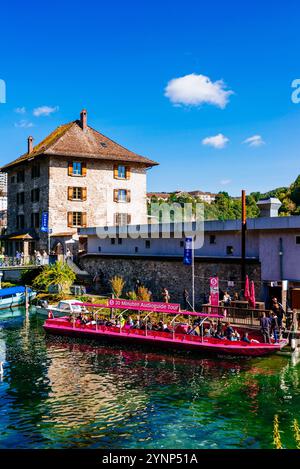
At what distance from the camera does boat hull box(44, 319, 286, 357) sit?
77.9ft

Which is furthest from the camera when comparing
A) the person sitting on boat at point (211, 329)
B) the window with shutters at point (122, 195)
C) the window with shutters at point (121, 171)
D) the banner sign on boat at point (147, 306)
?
the window with shutters at point (121, 171)

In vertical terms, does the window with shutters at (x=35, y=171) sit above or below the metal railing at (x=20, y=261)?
above

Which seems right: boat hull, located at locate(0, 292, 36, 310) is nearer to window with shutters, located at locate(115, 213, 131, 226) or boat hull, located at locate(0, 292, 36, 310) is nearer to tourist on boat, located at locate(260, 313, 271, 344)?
window with shutters, located at locate(115, 213, 131, 226)

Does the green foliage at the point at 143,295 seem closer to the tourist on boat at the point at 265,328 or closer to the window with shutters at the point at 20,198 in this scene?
the tourist on boat at the point at 265,328

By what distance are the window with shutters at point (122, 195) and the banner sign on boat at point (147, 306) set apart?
79.6 feet

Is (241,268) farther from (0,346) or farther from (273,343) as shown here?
(0,346)

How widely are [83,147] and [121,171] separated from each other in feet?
16.5

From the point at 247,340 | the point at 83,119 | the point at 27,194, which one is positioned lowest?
the point at 247,340

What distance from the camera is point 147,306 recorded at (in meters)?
28.0

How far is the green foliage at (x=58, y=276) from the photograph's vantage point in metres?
40.4

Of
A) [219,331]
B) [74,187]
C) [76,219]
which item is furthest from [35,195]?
[219,331]

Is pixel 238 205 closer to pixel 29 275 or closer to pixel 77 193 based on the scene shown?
pixel 77 193

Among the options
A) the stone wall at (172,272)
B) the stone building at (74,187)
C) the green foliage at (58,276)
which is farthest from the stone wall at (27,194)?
the stone wall at (172,272)

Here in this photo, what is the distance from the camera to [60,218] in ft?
160
